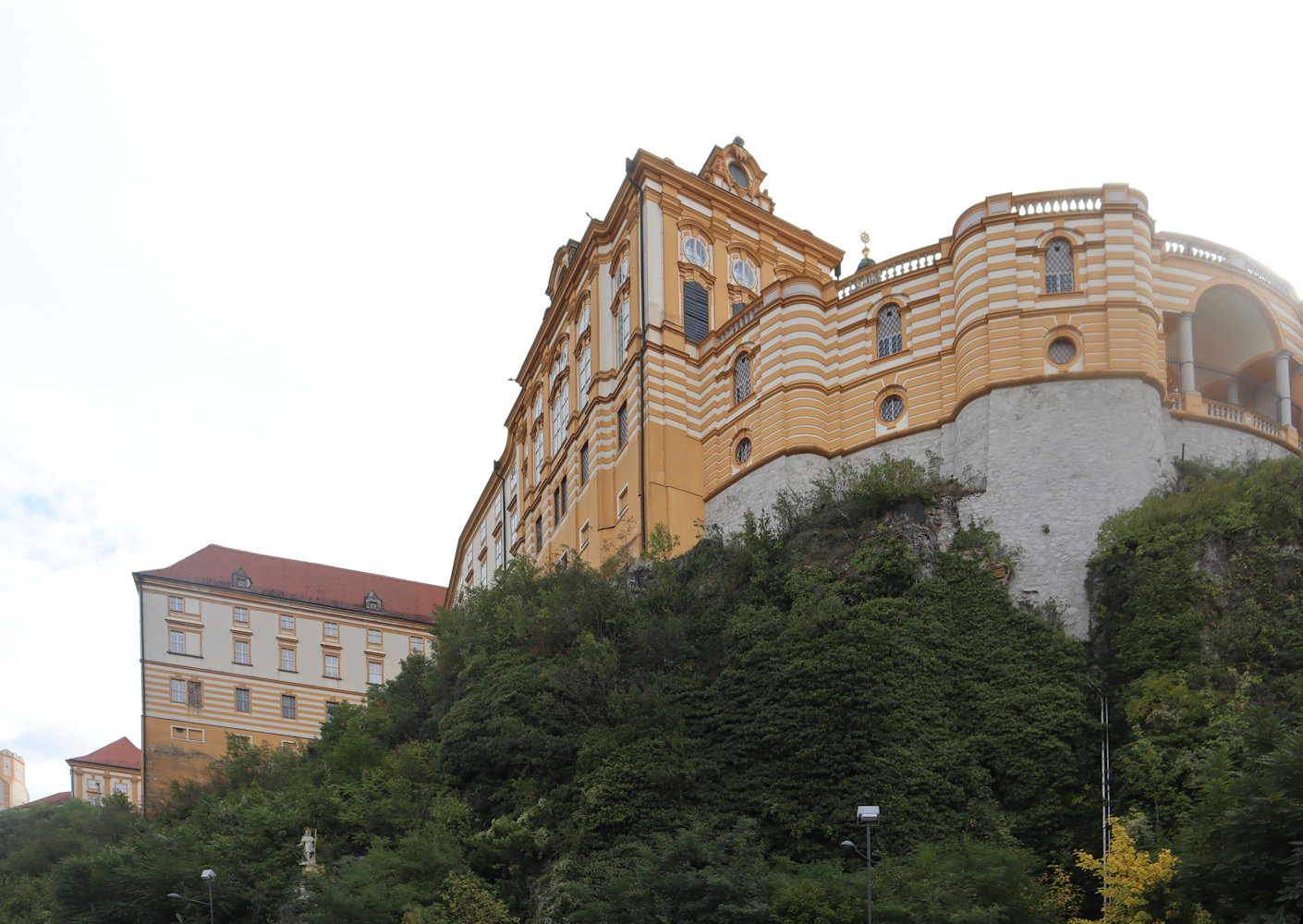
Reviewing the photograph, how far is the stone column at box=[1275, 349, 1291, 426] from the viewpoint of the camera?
40406 millimetres

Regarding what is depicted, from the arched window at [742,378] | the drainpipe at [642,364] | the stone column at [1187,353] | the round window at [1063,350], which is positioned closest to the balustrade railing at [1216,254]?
the stone column at [1187,353]

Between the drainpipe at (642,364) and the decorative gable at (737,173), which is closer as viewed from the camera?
the drainpipe at (642,364)

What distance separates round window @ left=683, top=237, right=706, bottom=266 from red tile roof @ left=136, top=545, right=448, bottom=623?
28193mm

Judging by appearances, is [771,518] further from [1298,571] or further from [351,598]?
[351,598]

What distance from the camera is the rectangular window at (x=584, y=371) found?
172 ft

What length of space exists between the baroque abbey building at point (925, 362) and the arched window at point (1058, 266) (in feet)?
0.18

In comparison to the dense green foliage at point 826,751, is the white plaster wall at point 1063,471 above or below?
above

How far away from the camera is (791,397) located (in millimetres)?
42562

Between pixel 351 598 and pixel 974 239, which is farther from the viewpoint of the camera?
pixel 351 598

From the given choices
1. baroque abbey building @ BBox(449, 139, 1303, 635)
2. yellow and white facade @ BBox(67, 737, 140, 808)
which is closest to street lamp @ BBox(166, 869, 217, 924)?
baroque abbey building @ BBox(449, 139, 1303, 635)

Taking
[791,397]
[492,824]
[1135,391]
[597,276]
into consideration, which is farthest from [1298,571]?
[597,276]

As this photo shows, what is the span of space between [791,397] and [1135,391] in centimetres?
1075

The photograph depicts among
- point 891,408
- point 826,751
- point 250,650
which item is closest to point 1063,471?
point 891,408

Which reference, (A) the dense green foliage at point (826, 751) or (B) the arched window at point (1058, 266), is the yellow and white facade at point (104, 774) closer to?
(A) the dense green foliage at point (826, 751)
